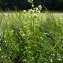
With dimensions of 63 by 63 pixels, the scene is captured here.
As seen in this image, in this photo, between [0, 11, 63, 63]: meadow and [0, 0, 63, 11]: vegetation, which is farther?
[0, 0, 63, 11]: vegetation

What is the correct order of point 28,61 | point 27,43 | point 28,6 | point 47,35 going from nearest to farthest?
Result: point 28,61 < point 27,43 < point 47,35 < point 28,6

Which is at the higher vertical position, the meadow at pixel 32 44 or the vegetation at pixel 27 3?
the meadow at pixel 32 44

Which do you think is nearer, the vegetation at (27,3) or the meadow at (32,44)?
the meadow at (32,44)

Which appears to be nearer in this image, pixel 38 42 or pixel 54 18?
pixel 38 42

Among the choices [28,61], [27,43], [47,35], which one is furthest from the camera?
[47,35]

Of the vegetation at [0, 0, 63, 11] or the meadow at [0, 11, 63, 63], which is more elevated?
the meadow at [0, 11, 63, 63]

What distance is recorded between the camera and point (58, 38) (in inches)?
178

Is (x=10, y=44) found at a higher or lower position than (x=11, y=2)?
higher

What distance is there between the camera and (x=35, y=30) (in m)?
4.58

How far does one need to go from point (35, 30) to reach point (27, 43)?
240mm

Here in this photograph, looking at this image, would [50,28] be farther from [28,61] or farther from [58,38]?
[28,61]

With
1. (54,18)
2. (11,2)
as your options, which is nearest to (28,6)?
(11,2)

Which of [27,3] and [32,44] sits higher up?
[32,44]

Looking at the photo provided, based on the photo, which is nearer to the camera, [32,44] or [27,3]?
[32,44]
